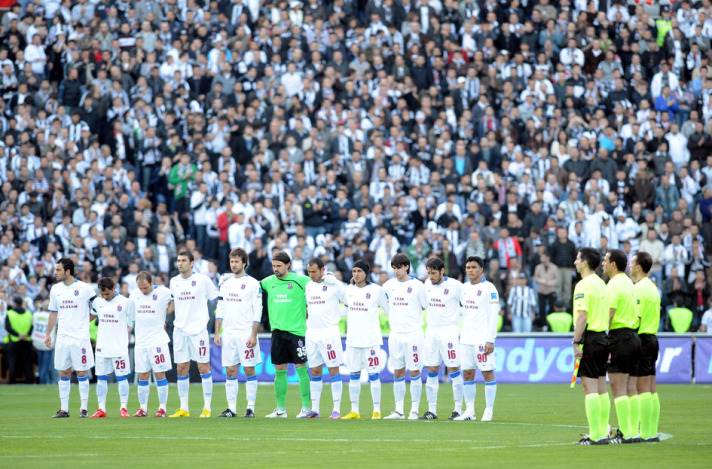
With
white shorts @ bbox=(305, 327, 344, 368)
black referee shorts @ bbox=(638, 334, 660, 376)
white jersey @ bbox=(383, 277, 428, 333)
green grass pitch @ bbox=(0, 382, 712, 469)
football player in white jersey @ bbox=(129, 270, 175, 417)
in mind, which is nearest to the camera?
green grass pitch @ bbox=(0, 382, 712, 469)

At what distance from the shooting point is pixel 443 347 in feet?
65.2

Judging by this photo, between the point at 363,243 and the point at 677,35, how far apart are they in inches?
535

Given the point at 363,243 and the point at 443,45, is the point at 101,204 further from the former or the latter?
the point at 443,45

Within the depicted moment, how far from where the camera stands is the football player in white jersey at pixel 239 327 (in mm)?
19938

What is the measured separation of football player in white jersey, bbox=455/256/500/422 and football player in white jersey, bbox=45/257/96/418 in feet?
21.3

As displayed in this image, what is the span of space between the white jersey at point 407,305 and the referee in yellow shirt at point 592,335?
221 inches

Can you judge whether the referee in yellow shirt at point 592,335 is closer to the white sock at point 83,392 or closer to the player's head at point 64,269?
the white sock at point 83,392

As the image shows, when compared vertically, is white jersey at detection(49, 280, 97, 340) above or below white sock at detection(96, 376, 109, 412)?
above

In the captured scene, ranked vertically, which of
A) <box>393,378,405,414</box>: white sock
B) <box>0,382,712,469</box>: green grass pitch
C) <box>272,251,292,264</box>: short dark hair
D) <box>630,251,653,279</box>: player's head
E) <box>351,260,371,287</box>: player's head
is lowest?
<box>0,382,712,469</box>: green grass pitch

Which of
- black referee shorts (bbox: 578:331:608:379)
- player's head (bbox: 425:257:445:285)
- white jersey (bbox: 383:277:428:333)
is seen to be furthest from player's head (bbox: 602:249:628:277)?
white jersey (bbox: 383:277:428:333)

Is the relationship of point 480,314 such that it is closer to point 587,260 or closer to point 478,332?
point 478,332

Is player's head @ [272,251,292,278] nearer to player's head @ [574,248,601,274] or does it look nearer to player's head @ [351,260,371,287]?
player's head @ [351,260,371,287]

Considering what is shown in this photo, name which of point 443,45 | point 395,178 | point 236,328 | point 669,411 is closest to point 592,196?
point 395,178

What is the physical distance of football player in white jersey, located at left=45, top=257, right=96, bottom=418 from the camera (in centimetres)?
2044
